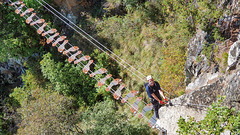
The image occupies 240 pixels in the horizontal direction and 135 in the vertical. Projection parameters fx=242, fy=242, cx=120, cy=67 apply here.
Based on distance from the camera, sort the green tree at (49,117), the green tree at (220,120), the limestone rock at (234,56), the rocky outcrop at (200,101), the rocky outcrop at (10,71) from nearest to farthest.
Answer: the green tree at (220,120), the rocky outcrop at (200,101), the limestone rock at (234,56), the green tree at (49,117), the rocky outcrop at (10,71)

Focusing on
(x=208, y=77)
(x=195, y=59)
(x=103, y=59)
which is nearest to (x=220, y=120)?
(x=208, y=77)

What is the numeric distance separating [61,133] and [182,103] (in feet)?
22.7

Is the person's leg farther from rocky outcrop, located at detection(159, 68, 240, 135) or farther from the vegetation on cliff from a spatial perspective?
the vegetation on cliff

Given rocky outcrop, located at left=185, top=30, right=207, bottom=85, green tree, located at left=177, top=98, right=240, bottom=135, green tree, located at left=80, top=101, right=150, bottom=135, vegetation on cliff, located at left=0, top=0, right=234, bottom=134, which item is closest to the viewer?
green tree, located at left=177, top=98, right=240, bottom=135

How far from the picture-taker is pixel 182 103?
820cm

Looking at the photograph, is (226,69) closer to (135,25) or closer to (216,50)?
(216,50)

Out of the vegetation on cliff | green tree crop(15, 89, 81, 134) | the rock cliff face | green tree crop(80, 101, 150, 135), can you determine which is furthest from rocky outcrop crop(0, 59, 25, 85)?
the rock cliff face

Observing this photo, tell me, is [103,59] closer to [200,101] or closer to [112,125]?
[112,125]

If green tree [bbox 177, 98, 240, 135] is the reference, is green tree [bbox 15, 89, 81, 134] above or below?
below

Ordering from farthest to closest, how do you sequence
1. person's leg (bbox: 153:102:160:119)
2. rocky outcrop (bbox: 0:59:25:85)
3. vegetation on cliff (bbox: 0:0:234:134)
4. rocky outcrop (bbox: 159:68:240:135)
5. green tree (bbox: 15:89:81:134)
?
rocky outcrop (bbox: 0:59:25:85) → green tree (bbox: 15:89:81:134) → vegetation on cliff (bbox: 0:0:234:134) → person's leg (bbox: 153:102:160:119) → rocky outcrop (bbox: 159:68:240:135)

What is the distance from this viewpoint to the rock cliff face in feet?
24.4

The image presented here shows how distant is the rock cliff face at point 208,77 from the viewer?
293 inches

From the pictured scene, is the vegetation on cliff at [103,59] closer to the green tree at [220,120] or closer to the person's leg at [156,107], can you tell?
the person's leg at [156,107]

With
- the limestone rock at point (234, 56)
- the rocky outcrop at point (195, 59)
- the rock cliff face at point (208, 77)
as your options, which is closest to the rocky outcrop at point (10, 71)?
the rocky outcrop at point (195, 59)
